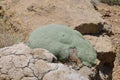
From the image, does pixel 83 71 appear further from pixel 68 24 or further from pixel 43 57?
pixel 68 24

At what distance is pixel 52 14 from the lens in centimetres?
769

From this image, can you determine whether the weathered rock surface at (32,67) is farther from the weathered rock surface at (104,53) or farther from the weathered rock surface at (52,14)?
the weathered rock surface at (52,14)

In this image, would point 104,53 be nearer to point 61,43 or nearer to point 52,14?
point 61,43

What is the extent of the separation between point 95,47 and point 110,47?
0.37 meters

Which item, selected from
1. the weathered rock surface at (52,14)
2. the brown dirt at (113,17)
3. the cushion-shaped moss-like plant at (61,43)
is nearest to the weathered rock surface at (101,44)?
the weathered rock surface at (52,14)

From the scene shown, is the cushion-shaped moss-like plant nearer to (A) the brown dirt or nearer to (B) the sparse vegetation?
(B) the sparse vegetation

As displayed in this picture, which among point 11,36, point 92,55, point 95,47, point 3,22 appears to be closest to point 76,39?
point 92,55

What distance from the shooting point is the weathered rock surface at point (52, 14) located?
749 centimetres

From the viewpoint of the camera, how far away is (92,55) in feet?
20.6

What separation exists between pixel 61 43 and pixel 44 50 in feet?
1.74

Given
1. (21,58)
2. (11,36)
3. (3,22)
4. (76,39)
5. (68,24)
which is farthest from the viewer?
(3,22)

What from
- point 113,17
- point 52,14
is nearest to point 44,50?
point 52,14

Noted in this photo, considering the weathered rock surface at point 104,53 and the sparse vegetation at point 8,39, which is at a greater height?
the sparse vegetation at point 8,39

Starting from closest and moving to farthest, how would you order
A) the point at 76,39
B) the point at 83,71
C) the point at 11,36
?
the point at 83,71, the point at 76,39, the point at 11,36
